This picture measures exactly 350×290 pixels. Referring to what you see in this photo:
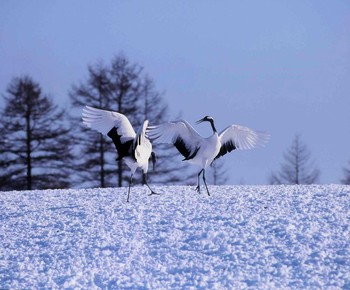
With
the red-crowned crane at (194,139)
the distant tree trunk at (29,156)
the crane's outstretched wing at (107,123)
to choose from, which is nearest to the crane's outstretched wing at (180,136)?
the red-crowned crane at (194,139)

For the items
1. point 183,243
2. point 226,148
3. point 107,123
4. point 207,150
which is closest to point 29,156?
point 107,123

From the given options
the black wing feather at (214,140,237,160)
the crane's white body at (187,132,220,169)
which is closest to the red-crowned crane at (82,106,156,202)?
the crane's white body at (187,132,220,169)

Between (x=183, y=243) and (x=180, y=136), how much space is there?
183 inches

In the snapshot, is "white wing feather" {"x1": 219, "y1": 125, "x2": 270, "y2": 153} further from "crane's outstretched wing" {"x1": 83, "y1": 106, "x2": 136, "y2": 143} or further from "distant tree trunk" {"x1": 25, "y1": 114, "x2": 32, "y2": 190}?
"distant tree trunk" {"x1": 25, "y1": 114, "x2": 32, "y2": 190}

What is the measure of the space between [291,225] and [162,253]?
107 inches

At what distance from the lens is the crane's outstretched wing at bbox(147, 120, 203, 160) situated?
15.8m

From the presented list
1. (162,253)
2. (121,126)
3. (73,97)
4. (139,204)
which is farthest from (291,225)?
(73,97)

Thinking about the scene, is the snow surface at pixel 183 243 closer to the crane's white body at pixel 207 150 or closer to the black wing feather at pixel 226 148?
the crane's white body at pixel 207 150

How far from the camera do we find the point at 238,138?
55.0 feet

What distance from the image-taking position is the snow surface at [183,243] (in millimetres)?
10445

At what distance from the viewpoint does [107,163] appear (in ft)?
96.6

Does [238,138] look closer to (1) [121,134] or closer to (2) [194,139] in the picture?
(2) [194,139]

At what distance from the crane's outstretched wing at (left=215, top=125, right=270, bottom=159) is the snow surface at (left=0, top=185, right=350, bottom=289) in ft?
4.67

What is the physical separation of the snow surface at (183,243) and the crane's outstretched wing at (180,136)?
3.95 ft
